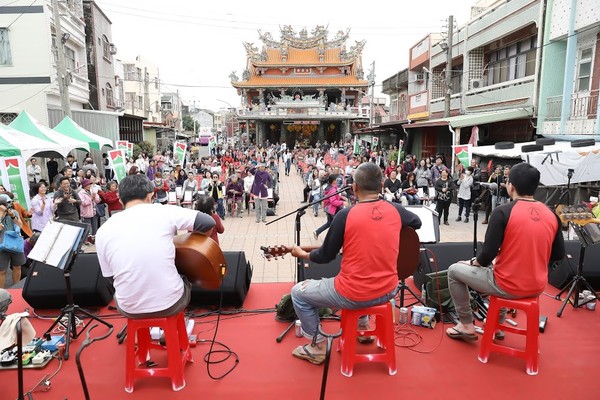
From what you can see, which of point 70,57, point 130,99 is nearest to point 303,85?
point 130,99

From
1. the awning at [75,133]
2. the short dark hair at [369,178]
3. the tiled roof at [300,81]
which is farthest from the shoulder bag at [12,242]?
the tiled roof at [300,81]

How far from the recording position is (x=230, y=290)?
422 centimetres

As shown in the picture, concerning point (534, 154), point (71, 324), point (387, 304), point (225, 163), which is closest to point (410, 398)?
point (387, 304)

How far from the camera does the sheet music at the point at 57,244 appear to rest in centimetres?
349

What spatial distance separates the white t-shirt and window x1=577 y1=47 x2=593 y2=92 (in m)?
11.9

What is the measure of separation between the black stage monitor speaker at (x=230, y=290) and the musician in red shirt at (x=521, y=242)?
2400 millimetres

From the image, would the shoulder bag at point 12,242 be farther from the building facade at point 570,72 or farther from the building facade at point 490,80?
the building facade at point 490,80

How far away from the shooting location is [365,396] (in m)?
2.88

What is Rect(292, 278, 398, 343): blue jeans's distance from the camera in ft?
9.62

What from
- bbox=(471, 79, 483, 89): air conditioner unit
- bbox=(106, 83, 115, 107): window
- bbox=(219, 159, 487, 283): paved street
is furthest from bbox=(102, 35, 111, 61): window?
bbox=(471, 79, 483, 89): air conditioner unit

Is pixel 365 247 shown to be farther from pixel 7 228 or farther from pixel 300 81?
pixel 300 81

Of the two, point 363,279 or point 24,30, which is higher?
point 24,30

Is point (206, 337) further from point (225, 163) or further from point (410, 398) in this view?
point (225, 163)

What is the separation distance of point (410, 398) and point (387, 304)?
66 cm
